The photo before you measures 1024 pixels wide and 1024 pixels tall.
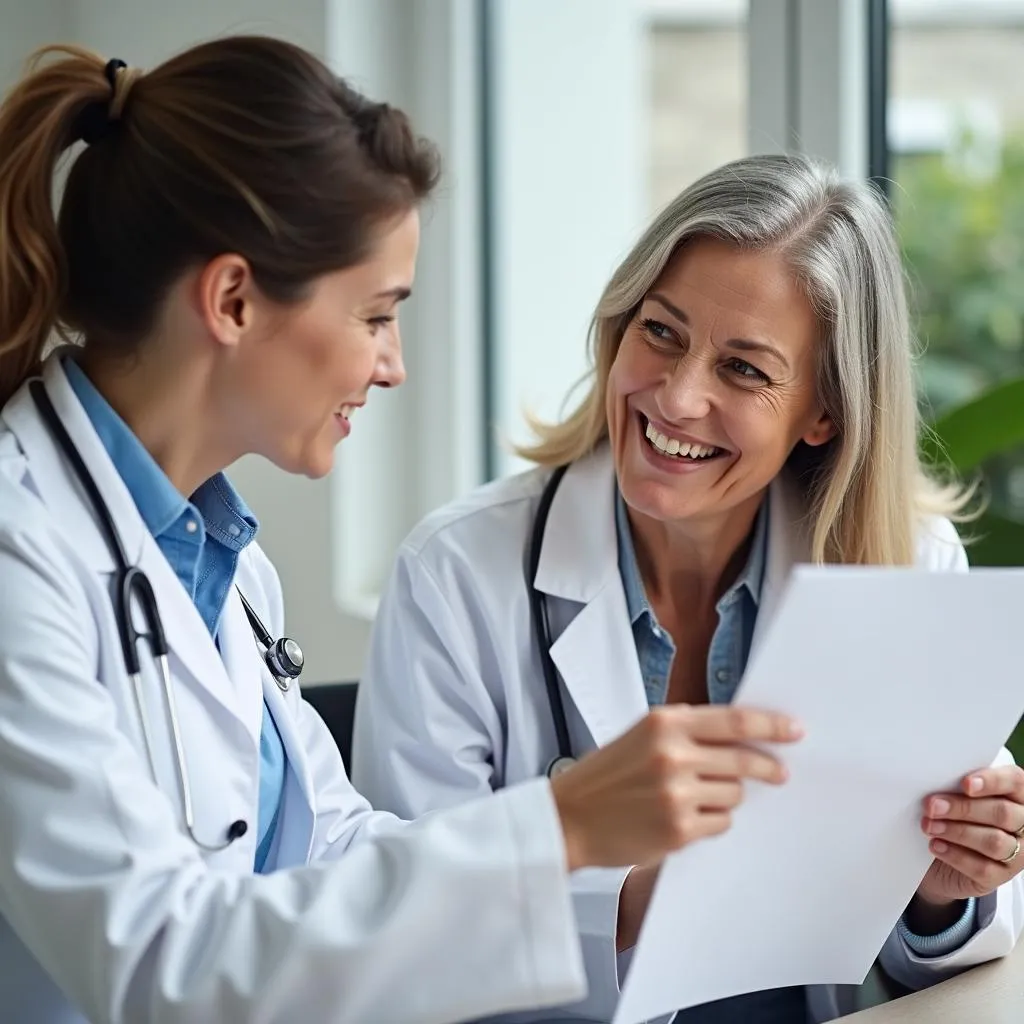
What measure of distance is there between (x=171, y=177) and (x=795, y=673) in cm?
58

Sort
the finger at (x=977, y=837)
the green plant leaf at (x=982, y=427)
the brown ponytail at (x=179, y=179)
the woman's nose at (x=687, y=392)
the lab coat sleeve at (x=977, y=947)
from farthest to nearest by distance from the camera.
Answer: the green plant leaf at (x=982, y=427) < the woman's nose at (x=687, y=392) < the lab coat sleeve at (x=977, y=947) < the finger at (x=977, y=837) < the brown ponytail at (x=179, y=179)

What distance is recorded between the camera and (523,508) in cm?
164

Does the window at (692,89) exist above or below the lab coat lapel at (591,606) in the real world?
above

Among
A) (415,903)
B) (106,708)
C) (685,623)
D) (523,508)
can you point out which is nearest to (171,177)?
(106,708)

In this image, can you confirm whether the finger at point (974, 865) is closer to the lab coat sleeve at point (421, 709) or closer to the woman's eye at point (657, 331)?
the lab coat sleeve at point (421, 709)

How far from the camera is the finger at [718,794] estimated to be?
3.10 ft

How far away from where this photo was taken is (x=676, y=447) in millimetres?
1507

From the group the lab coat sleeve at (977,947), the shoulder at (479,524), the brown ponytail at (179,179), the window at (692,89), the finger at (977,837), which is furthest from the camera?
the window at (692,89)

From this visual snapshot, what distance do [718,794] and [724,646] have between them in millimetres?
671

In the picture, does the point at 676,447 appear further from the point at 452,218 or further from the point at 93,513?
the point at 452,218

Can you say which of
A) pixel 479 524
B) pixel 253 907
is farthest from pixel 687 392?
pixel 253 907

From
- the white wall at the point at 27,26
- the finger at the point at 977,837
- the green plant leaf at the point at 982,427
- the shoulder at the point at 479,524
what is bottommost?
the finger at the point at 977,837

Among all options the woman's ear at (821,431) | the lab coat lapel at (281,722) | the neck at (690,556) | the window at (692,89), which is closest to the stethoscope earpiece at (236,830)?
the lab coat lapel at (281,722)

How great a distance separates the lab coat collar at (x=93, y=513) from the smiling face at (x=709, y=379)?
1.85ft
